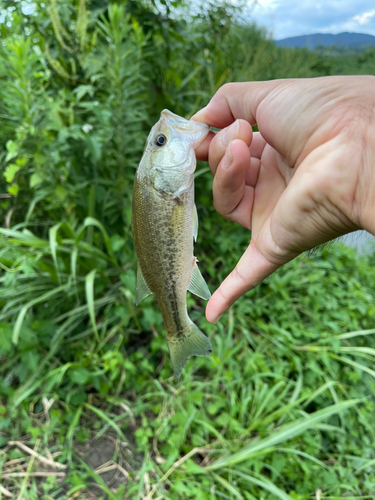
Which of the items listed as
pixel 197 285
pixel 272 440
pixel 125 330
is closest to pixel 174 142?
pixel 197 285

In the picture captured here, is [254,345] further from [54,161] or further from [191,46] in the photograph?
[191,46]

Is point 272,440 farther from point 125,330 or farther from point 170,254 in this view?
point 170,254

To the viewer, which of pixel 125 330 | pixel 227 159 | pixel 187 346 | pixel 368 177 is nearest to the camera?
pixel 368 177

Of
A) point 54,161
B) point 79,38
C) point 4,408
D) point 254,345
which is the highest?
point 79,38

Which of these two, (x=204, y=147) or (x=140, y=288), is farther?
(x=204, y=147)

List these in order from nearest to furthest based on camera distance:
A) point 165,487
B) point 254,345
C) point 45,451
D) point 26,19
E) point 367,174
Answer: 1. point 367,174
2. point 165,487
3. point 45,451
4. point 26,19
5. point 254,345

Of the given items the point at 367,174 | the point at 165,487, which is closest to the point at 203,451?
the point at 165,487
